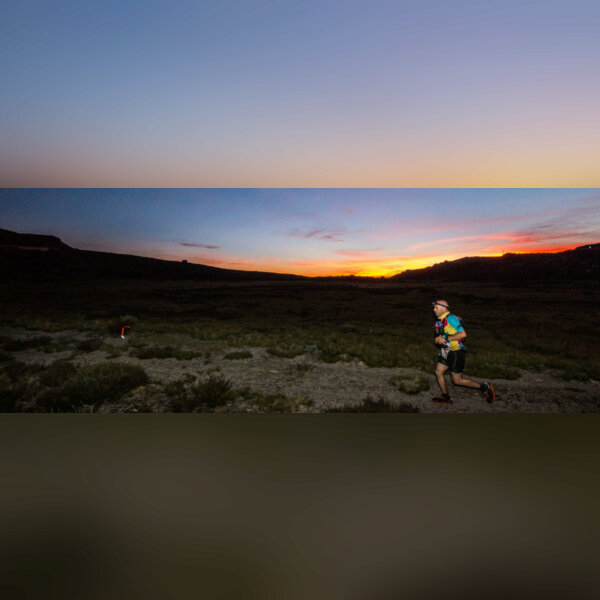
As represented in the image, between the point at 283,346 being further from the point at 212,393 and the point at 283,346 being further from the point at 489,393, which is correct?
the point at 489,393

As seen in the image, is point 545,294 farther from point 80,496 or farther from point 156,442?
point 80,496

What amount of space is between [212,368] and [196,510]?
4021mm

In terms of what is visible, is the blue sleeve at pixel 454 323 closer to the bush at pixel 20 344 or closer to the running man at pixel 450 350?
the running man at pixel 450 350

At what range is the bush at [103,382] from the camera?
17.3ft

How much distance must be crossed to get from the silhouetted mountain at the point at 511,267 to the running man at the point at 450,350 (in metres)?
2.28

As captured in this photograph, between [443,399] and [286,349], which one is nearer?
[443,399]

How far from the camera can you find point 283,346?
26.9 feet

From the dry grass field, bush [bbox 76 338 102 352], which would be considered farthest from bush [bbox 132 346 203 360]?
bush [bbox 76 338 102 352]

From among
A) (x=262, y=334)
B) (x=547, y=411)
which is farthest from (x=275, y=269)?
(x=547, y=411)

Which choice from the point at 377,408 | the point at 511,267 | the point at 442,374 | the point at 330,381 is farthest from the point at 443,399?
the point at 511,267

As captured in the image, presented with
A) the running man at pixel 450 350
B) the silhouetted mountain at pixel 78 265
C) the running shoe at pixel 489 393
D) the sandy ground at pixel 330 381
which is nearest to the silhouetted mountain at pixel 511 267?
the sandy ground at pixel 330 381

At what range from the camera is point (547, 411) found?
17.0ft

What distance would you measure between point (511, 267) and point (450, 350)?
400 cm

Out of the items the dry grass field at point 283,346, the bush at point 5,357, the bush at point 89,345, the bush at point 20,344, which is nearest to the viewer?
the dry grass field at point 283,346
